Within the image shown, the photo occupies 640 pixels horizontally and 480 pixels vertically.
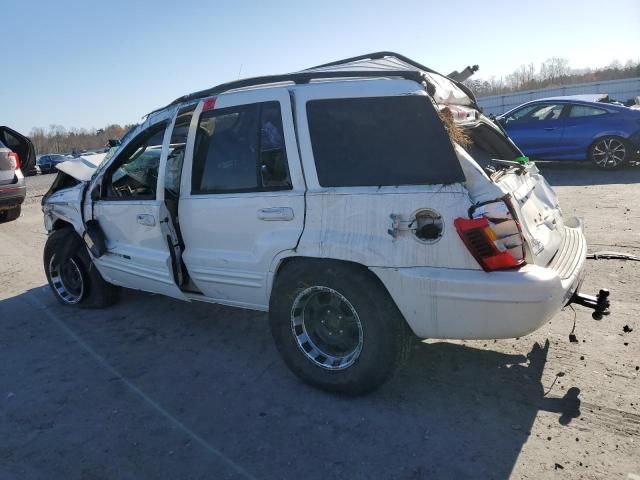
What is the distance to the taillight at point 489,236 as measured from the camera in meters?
2.80

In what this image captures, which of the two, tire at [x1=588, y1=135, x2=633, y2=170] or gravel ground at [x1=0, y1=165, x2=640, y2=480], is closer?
gravel ground at [x1=0, y1=165, x2=640, y2=480]

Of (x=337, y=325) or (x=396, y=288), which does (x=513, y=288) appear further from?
(x=337, y=325)

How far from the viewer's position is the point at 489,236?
2795 mm

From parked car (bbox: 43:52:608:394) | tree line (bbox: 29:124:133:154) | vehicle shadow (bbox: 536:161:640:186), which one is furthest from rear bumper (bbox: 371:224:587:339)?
tree line (bbox: 29:124:133:154)

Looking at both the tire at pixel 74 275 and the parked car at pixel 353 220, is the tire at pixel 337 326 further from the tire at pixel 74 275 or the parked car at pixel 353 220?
the tire at pixel 74 275

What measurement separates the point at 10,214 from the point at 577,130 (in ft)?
39.8

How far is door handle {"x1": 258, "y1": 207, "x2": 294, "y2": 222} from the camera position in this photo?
3.35 m

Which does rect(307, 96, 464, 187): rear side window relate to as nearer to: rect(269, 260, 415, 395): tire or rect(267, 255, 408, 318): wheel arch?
rect(267, 255, 408, 318): wheel arch

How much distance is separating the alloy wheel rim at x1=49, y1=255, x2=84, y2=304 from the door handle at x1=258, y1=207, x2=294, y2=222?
2.78m

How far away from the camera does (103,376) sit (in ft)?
12.6

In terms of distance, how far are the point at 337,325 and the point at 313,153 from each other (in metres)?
1.12

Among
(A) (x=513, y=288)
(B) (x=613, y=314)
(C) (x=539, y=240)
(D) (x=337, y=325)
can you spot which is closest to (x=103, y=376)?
(D) (x=337, y=325)

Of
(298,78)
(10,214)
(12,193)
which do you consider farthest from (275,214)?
(10,214)

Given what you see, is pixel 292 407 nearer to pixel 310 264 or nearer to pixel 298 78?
pixel 310 264
